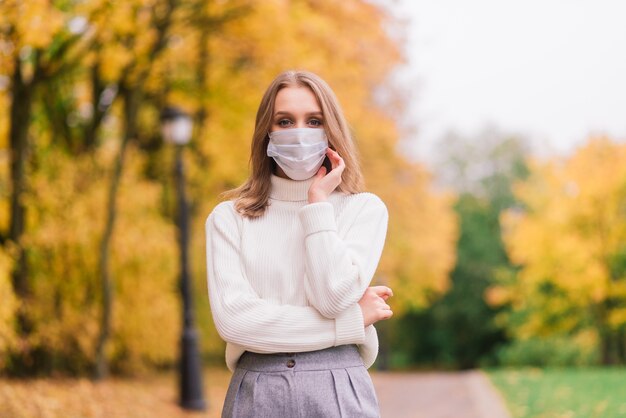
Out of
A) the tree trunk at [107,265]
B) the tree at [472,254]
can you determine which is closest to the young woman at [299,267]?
the tree trunk at [107,265]

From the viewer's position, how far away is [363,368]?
2592mm

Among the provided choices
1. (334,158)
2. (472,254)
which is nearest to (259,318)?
(334,158)

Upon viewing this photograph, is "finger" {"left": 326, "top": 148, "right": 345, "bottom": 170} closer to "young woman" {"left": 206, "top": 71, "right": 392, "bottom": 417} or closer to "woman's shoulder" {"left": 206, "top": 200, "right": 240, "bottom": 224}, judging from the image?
"young woman" {"left": 206, "top": 71, "right": 392, "bottom": 417}

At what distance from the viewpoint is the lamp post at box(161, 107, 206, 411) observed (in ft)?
36.6

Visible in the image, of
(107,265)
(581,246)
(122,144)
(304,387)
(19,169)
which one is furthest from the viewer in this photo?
(581,246)

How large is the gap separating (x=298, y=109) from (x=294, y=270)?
0.53 meters

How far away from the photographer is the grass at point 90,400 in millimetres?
8383

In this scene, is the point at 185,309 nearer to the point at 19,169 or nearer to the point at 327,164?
the point at 19,169

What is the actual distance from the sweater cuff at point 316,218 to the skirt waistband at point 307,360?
38 cm

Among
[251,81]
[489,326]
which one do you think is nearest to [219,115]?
[251,81]

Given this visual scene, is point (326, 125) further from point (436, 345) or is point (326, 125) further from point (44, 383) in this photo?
point (436, 345)

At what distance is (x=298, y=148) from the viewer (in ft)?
8.54

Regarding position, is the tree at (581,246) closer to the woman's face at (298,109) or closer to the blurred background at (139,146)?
the blurred background at (139,146)

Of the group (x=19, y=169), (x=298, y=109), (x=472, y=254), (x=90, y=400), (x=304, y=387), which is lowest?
(x=472, y=254)
